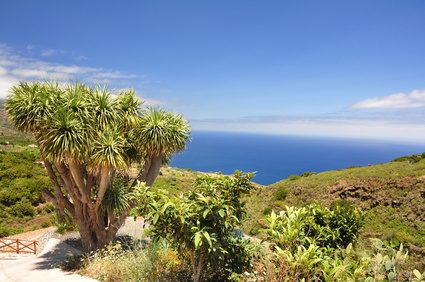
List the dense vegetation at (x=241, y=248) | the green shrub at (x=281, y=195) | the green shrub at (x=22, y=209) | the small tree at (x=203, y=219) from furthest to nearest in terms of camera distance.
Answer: the green shrub at (x=281, y=195), the green shrub at (x=22, y=209), the small tree at (x=203, y=219), the dense vegetation at (x=241, y=248)

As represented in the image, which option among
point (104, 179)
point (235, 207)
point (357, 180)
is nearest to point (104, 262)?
point (104, 179)

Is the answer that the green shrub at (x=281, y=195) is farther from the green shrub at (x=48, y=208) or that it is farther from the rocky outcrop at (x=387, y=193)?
the green shrub at (x=48, y=208)

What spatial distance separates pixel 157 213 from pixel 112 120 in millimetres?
5710

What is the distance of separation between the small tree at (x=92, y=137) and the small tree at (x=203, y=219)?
4.24m

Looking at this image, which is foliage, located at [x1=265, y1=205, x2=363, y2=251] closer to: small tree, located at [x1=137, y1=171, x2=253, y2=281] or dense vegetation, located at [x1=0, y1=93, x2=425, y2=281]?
dense vegetation, located at [x1=0, y1=93, x2=425, y2=281]

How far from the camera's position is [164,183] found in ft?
109

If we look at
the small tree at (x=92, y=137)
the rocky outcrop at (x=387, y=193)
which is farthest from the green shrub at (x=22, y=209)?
the rocky outcrop at (x=387, y=193)

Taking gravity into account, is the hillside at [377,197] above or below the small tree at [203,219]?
below

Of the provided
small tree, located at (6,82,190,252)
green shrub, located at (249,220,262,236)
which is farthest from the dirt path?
green shrub, located at (249,220,262,236)

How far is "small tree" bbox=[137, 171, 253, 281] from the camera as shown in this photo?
139 inches

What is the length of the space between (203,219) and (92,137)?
584cm

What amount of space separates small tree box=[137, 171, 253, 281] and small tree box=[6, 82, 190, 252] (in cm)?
424

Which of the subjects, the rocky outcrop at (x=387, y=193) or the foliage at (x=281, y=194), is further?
the foliage at (x=281, y=194)

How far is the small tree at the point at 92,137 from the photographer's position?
7.39 m
